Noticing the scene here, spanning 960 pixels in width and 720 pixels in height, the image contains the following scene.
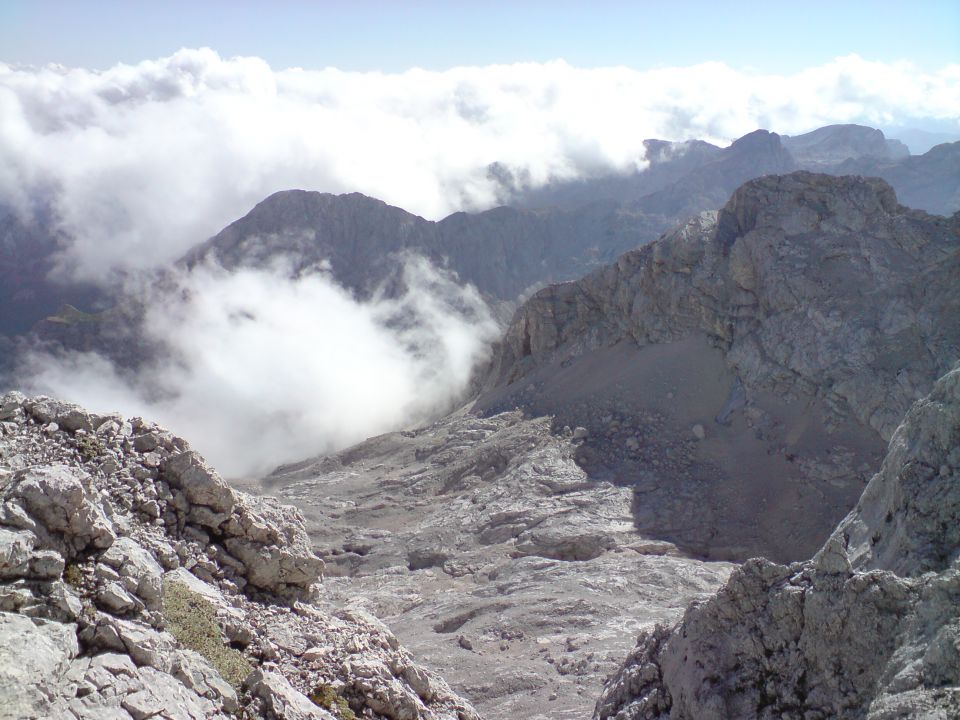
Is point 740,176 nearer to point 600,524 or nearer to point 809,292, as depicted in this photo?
point 809,292

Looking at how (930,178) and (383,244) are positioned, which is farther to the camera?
(930,178)

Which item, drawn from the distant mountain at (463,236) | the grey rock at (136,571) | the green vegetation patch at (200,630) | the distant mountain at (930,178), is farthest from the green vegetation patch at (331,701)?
the distant mountain at (930,178)

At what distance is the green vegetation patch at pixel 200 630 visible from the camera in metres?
9.50

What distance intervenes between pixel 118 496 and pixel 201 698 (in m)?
4.14

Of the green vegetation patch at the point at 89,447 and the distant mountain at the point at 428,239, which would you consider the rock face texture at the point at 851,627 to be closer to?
the green vegetation patch at the point at 89,447

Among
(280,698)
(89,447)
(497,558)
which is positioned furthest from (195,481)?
(497,558)

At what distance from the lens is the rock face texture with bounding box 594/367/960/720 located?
8086 millimetres

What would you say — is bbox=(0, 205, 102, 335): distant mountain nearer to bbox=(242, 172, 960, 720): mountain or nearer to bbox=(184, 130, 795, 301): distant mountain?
bbox=(184, 130, 795, 301): distant mountain

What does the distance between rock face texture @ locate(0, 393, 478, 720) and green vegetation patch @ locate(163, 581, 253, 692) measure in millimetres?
25

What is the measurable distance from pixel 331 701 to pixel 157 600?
276cm

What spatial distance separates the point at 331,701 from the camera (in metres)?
10.5

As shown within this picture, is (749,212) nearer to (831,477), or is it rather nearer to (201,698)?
(831,477)

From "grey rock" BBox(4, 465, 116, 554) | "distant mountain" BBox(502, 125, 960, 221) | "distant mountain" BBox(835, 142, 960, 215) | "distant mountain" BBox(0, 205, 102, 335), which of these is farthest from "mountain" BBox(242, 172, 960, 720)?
"distant mountain" BBox(835, 142, 960, 215)

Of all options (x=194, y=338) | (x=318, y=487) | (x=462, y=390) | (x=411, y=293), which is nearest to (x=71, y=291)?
(x=194, y=338)
